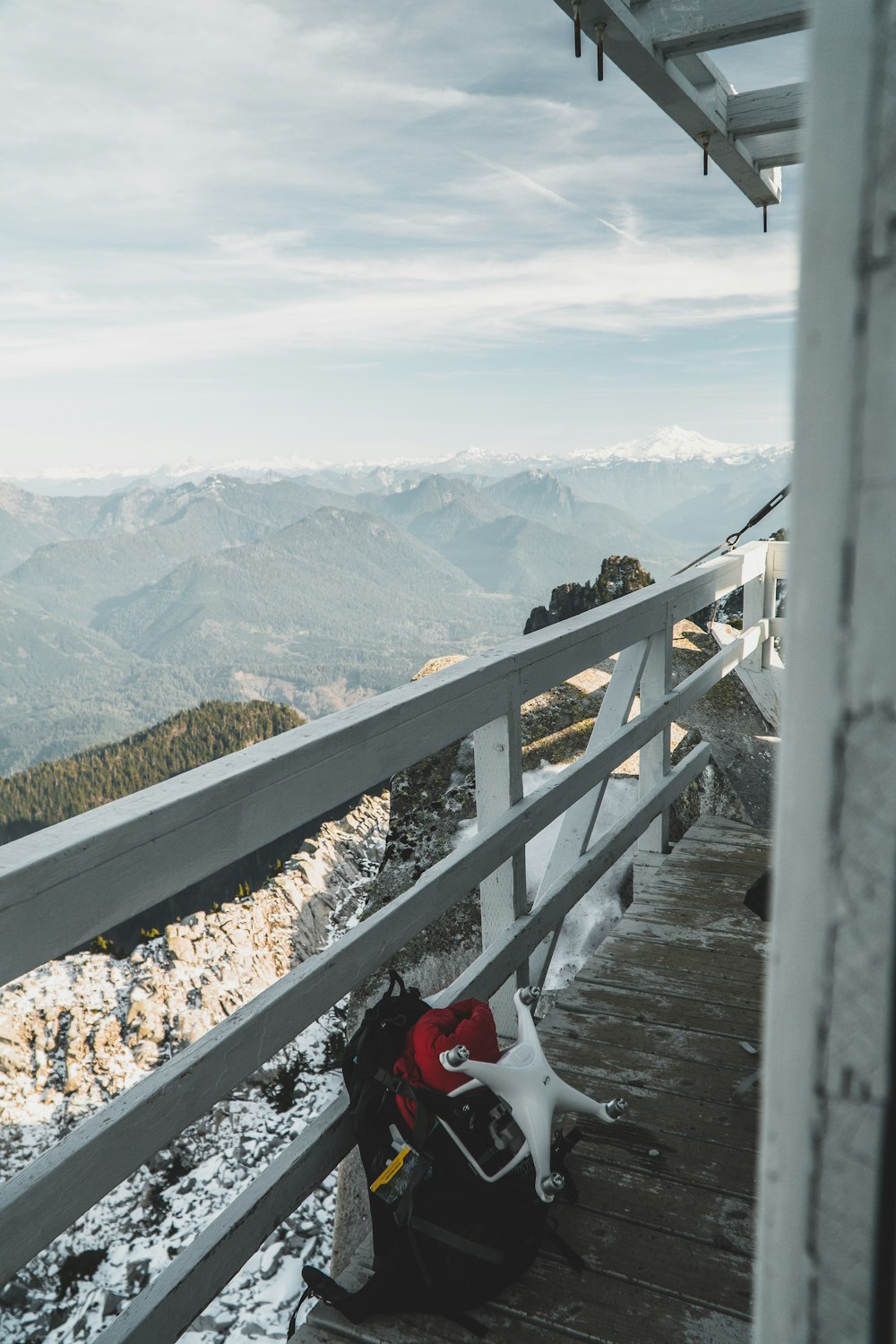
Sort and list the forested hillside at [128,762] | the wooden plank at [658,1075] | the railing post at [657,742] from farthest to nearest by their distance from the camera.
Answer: the forested hillside at [128,762], the railing post at [657,742], the wooden plank at [658,1075]

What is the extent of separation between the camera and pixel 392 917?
6.34 ft

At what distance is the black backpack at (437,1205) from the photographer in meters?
1.69

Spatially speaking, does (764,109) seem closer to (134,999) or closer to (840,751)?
(840,751)

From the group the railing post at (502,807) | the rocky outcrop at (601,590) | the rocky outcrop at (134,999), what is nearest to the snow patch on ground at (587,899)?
the railing post at (502,807)

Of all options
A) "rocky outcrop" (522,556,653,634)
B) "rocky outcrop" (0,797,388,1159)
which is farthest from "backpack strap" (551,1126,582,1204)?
"rocky outcrop" (0,797,388,1159)

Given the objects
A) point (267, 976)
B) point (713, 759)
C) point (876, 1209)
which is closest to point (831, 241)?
point (876, 1209)

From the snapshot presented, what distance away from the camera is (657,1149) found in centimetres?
219

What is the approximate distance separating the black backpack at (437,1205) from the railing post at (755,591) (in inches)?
125

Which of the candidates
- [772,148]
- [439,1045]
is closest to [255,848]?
[439,1045]

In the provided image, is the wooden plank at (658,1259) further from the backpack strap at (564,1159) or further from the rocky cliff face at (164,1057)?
the rocky cliff face at (164,1057)

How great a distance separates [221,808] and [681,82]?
2.74m

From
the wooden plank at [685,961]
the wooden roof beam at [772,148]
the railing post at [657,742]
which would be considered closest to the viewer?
the wooden plank at [685,961]

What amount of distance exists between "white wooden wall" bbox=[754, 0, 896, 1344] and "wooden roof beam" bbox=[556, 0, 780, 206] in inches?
97.8

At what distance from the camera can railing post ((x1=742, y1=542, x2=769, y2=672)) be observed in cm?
452
